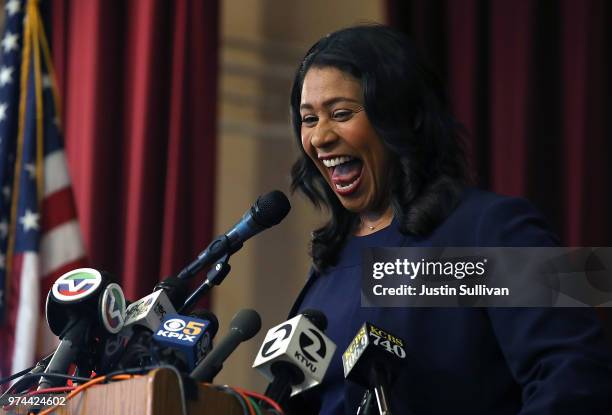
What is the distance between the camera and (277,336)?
143 cm

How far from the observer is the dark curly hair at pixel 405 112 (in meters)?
1.84

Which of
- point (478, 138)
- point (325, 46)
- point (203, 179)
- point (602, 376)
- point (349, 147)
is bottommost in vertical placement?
point (203, 179)

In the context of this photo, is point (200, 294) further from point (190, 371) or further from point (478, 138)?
point (478, 138)

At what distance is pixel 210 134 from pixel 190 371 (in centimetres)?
267

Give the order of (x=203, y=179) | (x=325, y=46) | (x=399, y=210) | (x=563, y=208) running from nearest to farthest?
(x=399, y=210) < (x=325, y=46) < (x=563, y=208) < (x=203, y=179)

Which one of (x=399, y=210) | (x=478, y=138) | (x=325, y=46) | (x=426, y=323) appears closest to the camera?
(x=426, y=323)

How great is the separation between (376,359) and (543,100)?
2241 millimetres

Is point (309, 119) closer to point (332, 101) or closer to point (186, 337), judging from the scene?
point (332, 101)

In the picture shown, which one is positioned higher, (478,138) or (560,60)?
(560,60)

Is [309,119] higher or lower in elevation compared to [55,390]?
higher

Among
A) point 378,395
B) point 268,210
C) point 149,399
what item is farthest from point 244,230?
point 149,399

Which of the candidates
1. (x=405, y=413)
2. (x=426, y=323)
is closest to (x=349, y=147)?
(x=426, y=323)

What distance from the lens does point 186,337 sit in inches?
51.3

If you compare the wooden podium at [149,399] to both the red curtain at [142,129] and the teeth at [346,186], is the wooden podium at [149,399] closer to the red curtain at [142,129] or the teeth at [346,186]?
the teeth at [346,186]
